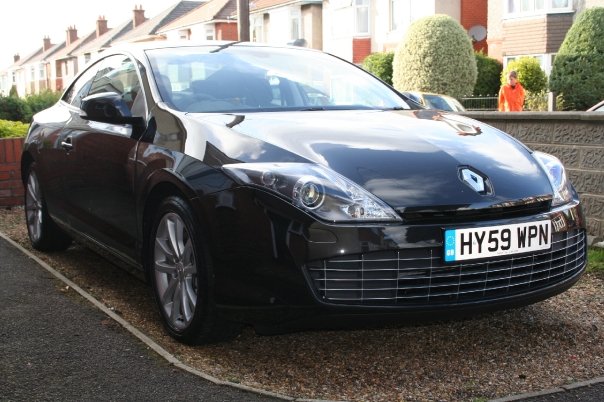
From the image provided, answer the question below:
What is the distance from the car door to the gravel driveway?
483mm

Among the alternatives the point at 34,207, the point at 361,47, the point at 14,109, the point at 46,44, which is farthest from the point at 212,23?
the point at 46,44

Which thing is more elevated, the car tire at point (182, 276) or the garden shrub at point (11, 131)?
the garden shrub at point (11, 131)

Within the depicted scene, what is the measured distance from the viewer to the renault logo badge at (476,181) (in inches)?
145

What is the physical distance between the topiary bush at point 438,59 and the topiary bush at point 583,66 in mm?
4612

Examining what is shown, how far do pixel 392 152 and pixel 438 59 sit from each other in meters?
25.6

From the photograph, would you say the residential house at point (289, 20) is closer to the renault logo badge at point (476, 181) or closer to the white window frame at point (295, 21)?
the white window frame at point (295, 21)

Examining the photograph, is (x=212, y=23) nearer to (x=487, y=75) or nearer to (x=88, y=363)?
(x=487, y=75)

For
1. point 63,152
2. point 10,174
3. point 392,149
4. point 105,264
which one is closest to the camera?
point 392,149

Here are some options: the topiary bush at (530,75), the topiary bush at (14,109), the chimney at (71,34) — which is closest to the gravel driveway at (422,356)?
the topiary bush at (14,109)

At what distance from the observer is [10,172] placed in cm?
874

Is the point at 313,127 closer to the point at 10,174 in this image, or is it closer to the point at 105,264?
the point at 105,264

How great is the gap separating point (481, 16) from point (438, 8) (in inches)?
97.6

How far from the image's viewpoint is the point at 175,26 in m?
60.0

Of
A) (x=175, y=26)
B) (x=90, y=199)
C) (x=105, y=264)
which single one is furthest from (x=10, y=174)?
(x=175, y=26)
